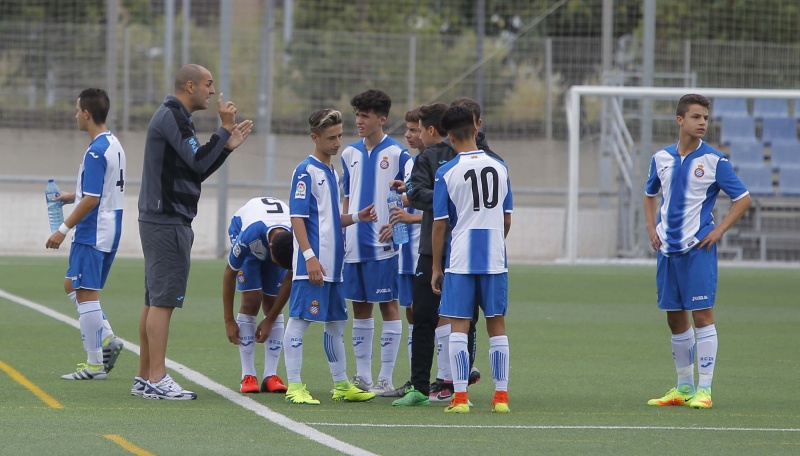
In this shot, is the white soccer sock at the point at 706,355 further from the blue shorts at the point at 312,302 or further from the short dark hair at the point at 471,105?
the blue shorts at the point at 312,302

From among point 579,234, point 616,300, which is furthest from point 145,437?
point 579,234

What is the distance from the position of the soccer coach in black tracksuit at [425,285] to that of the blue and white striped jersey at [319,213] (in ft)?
1.67

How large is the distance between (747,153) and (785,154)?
0.65m

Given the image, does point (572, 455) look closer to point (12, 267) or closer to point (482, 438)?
point (482, 438)

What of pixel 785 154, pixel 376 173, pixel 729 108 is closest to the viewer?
pixel 376 173

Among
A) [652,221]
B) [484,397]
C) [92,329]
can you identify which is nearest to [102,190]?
[92,329]

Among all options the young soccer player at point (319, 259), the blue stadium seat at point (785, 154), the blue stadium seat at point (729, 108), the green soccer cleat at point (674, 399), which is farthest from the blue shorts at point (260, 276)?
the blue stadium seat at point (729, 108)

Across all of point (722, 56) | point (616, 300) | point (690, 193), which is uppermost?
point (722, 56)

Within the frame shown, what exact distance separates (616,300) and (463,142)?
27.0 feet

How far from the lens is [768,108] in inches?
859

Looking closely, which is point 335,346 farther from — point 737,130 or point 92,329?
point 737,130

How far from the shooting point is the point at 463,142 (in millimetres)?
7410

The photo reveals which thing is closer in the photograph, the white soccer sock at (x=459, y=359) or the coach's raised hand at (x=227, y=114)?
the white soccer sock at (x=459, y=359)

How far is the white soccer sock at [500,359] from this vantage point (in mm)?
7387
